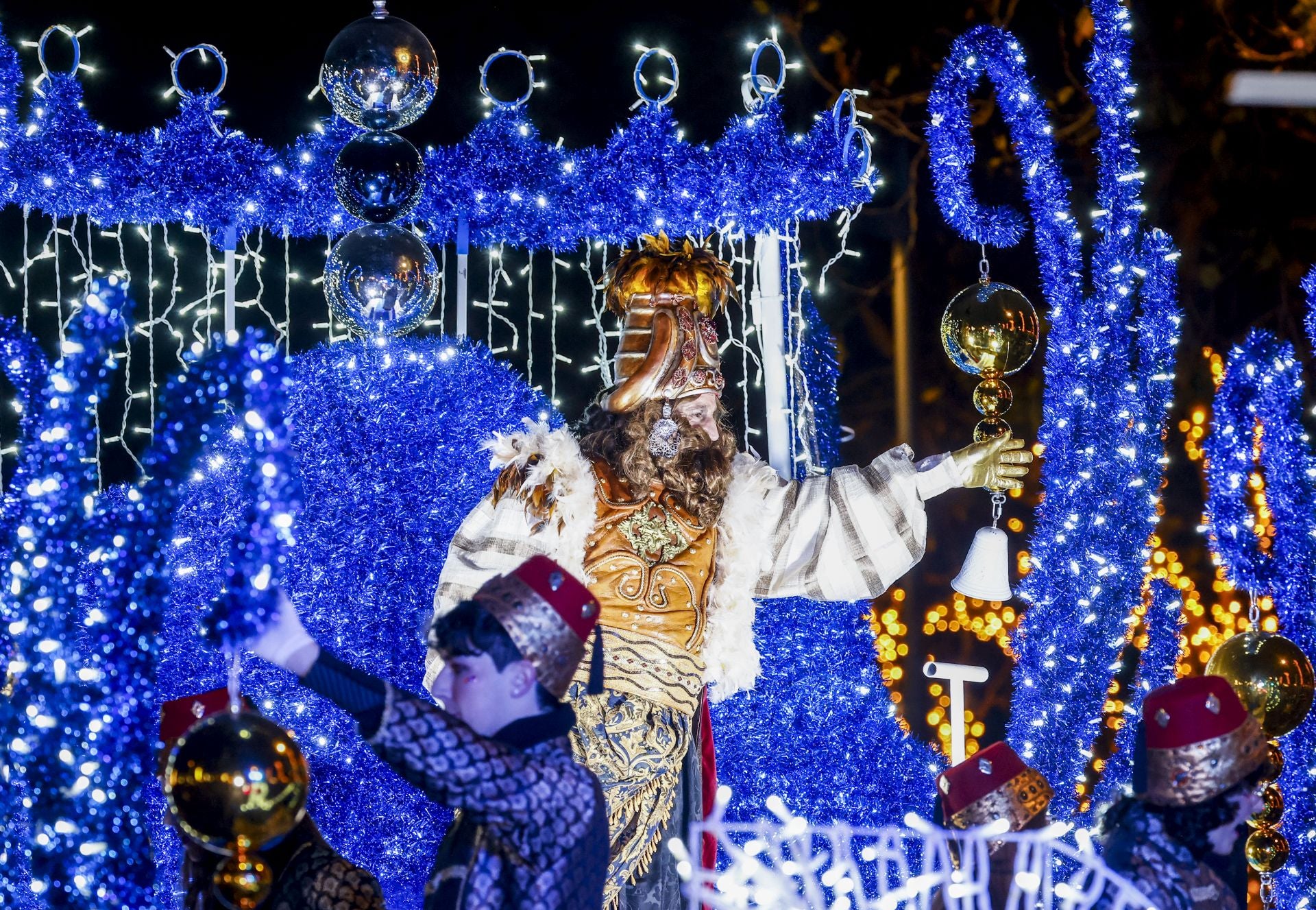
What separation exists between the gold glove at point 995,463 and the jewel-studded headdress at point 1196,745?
1.12 metres

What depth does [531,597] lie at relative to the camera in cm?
239

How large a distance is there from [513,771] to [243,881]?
0.53m

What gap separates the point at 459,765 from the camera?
2195 millimetres

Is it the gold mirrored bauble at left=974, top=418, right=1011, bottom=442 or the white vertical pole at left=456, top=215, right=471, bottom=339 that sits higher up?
the white vertical pole at left=456, top=215, right=471, bottom=339

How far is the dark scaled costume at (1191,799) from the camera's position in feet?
8.11

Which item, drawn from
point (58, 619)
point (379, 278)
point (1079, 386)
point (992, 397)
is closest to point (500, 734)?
point (58, 619)

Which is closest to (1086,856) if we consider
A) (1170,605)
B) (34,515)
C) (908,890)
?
(908,890)

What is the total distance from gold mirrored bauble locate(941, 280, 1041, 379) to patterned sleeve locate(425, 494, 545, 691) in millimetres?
1221

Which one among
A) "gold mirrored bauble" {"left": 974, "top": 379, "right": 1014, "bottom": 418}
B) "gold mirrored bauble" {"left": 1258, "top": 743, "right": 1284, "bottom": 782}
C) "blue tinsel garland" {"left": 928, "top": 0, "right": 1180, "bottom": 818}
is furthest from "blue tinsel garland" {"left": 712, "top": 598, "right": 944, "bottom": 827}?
"gold mirrored bauble" {"left": 1258, "top": 743, "right": 1284, "bottom": 782}

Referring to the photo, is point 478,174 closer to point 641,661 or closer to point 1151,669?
point 641,661

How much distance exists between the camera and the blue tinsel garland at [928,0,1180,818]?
14.2 ft

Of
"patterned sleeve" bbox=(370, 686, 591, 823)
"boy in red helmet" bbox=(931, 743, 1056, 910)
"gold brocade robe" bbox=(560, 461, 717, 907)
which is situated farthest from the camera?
"gold brocade robe" bbox=(560, 461, 717, 907)

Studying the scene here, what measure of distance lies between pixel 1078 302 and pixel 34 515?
10.2ft

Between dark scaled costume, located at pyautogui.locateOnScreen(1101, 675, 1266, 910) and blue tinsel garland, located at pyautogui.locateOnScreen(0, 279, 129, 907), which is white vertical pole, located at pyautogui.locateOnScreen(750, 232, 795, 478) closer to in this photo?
dark scaled costume, located at pyautogui.locateOnScreen(1101, 675, 1266, 910)
